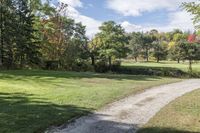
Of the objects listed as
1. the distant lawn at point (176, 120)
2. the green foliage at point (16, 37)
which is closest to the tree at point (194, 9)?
the distant lawn at point (176, 120)

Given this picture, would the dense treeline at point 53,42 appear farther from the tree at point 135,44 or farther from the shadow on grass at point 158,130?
the tree at point 135,44

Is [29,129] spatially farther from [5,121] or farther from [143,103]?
[143,103]

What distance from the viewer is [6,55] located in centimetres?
4209

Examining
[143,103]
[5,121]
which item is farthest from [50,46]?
[5,121]

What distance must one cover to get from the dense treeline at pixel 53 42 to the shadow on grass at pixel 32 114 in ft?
83.8

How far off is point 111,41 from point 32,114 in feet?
157

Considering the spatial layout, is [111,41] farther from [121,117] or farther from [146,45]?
[146,45]

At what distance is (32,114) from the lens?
13297mm

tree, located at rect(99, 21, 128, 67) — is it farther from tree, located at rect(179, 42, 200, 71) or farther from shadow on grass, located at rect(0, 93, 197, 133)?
shadow on grass, located at rect(0, 93, 197, 133)

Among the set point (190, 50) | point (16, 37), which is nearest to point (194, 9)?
point (16, 37)

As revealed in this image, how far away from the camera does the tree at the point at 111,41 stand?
5881 centimetres

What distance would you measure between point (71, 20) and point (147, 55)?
1864 inches

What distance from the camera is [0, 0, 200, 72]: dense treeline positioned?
41.7 metres

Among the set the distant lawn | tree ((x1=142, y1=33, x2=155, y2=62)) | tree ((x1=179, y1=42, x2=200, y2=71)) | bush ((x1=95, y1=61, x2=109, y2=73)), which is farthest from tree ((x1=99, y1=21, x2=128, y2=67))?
tree ((x1=142, y1=33, x2=155, y2=62))
